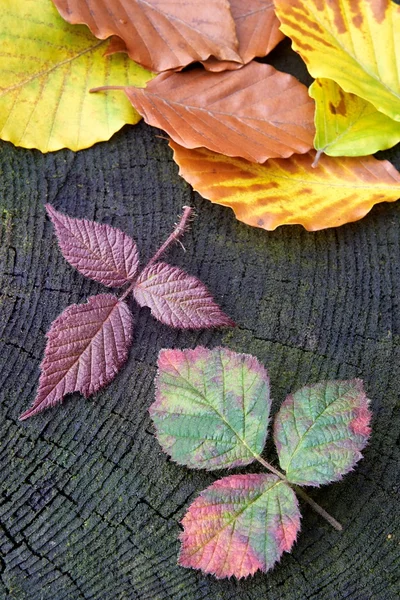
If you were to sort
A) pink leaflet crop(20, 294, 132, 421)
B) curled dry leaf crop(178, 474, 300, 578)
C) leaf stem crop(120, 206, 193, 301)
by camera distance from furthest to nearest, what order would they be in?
leaf stem crop(120, 206, 193, 301) → pink leaflet crop(20, 294, 132, 421) → curled dry leaf crop(178, 474, 300, 578)

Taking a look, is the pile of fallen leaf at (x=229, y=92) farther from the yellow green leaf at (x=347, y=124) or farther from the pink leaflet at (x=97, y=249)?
the pink leaflet at (x=97, y=249)

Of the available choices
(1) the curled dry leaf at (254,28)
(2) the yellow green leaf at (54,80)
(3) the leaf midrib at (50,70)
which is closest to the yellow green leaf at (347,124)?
(1) the curled dry leaf at (254,28)

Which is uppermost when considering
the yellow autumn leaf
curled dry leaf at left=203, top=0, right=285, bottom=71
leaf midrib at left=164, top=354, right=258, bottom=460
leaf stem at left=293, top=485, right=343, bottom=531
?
curled dry leaf at left=203, top=0, right=285, bottom=71

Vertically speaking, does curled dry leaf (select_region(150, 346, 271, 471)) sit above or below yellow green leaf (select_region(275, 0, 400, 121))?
below

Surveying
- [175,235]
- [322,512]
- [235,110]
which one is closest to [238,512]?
[322,512]

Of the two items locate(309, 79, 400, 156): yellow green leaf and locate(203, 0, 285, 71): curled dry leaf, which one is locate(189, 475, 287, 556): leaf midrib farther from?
locate(203, 0, 285, 71): curled dry leaf

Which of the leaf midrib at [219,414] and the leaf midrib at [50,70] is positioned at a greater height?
the leaf midrib at [50,70]

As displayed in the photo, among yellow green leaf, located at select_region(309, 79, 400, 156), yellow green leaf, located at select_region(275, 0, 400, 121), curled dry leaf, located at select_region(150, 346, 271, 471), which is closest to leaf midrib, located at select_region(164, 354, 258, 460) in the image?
curled dry leaf, located at select_region(150, 346, 271, 471)
